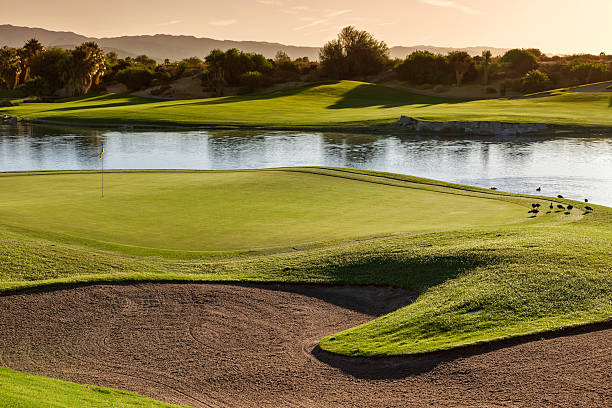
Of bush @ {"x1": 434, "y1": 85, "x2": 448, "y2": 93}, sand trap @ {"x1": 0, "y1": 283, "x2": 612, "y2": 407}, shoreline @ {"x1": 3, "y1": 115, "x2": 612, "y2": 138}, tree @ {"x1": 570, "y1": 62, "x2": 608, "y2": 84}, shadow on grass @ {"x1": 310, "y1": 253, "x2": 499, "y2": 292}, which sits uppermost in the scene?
tree @ {"x1": 570, "y1": 62, "x2": 608, "y2": 84}

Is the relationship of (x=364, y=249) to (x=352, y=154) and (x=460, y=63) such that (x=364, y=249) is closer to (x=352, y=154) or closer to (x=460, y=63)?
(x=352, y=154)

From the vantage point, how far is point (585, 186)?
33656 millimetres

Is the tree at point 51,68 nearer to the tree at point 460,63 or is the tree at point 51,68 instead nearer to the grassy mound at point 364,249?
the tree at point 460,63

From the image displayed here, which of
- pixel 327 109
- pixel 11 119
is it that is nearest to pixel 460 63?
pixel 327 109

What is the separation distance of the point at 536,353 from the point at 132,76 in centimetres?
10761

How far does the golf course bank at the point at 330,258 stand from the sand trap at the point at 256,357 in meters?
0.10

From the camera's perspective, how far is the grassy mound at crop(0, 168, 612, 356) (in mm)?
11102

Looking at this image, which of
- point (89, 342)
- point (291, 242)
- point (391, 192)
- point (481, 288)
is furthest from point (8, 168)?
point (481, 288)

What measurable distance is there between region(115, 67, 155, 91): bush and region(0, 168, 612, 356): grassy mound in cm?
8832

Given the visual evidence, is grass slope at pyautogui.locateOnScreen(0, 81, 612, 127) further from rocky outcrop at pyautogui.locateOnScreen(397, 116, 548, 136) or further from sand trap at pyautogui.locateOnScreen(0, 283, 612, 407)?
sand trap at pyautogui.locateOnScreen(0, 283, 612, 407)

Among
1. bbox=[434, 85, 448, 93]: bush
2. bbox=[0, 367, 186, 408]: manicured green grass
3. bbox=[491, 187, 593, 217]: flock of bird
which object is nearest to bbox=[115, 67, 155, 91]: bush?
bbox=[434, 85, 448, 93]: bush

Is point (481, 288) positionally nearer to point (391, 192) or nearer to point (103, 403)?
point (103, 403)

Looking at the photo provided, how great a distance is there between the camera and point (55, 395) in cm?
774

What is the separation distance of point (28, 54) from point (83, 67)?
22582 mm
